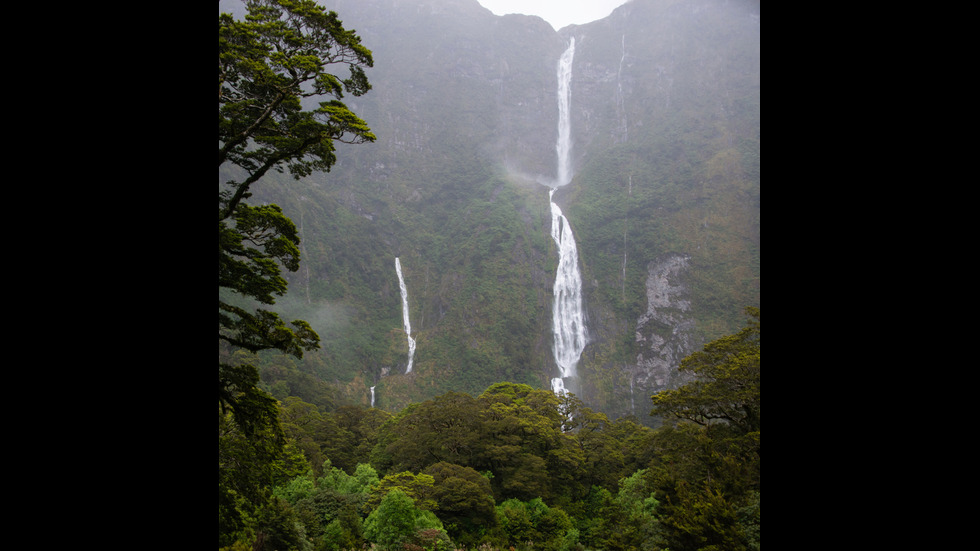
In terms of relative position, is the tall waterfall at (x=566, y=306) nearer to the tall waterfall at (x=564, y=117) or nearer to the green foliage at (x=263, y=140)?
the tall waterfall at (x=564, y=117)

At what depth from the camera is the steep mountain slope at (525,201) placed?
6041 cm

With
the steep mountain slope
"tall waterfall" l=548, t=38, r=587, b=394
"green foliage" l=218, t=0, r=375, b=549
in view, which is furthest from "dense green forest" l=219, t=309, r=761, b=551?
the steep mountain slope

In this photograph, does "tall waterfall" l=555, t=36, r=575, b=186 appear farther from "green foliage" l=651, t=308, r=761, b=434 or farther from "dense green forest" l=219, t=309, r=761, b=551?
"green foliage" l=651, t=308, r=761, b=434

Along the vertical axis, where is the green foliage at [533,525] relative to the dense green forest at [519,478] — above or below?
below

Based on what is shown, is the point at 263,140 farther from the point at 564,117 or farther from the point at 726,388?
the point at 564,117

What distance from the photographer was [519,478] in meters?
17.4

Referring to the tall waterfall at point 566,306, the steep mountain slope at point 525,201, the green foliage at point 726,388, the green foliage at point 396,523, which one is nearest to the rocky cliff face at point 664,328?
the steep mountain slope at point 525,201

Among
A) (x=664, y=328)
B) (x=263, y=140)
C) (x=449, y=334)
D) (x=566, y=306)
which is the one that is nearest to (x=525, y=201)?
(x=566, y=306)

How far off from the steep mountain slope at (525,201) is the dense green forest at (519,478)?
34.9 meters

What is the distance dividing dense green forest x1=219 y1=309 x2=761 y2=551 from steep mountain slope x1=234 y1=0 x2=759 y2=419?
34.9m

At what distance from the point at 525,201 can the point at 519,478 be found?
67.3 m

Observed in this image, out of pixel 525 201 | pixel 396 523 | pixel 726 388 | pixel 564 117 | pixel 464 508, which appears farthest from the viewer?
pixel 564 117
